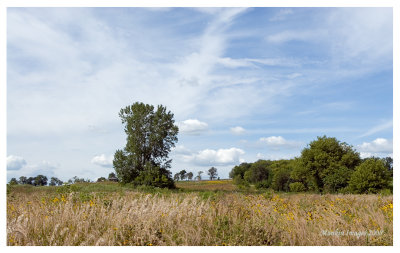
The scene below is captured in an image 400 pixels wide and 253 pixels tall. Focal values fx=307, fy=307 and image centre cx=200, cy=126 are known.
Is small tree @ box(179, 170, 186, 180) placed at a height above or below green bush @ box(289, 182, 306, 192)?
above

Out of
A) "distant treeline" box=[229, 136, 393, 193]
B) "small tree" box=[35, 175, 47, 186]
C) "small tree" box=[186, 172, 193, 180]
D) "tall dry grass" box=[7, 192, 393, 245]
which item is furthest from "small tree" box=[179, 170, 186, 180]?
"tall dry grass" box=[7, 192, 393, 245]

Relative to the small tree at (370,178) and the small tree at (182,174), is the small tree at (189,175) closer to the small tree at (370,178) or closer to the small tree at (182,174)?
the small tree at (182,174)

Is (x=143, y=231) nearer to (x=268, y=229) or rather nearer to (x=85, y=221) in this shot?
(x=85, y=221)

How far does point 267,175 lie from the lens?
7194 cm

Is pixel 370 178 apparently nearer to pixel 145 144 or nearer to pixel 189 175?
pixel 145 144

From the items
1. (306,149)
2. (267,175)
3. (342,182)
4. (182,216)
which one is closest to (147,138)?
(306,149)

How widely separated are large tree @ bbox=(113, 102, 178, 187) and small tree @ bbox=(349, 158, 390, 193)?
21940mm

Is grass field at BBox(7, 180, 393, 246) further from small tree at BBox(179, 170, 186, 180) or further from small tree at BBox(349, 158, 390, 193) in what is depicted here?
small tree at BBox(179, 170, 186, 180)

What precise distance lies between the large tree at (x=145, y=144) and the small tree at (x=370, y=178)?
21940 millimetres

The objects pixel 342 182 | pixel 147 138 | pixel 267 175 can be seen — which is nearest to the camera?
pixel 342 182

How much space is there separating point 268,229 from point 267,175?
6729cm

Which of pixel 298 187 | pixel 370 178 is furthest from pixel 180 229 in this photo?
pixel 298 187

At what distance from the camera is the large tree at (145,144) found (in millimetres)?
39031

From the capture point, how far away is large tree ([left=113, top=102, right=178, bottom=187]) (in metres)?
39.0
